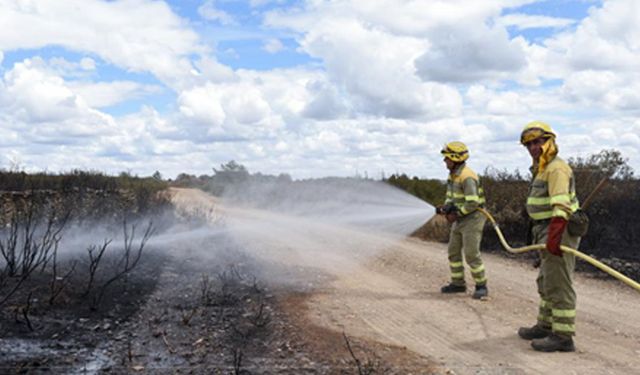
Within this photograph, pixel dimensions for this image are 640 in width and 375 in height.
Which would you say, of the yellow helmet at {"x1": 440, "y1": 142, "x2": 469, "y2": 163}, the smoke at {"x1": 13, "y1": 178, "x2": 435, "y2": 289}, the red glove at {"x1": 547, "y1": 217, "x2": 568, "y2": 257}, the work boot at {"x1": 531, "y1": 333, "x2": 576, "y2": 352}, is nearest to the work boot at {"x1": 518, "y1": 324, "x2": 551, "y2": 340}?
the work boot at {"x1": 531, "y1": 333, "x2": 576, "y2": 352}

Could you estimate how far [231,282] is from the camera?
31.7 ft

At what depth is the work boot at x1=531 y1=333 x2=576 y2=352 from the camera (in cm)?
630

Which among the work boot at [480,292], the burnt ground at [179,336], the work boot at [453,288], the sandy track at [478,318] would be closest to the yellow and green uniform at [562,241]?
the sandy track at [478,318]

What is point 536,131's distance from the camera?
643cm

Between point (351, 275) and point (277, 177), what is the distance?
937 inches

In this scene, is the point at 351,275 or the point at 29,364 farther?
the point at 351,275

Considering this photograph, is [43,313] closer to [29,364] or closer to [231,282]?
[29,364]

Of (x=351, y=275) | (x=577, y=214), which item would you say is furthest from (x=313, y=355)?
(x=351, y=275)

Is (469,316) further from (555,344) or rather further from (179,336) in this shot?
(179,336)

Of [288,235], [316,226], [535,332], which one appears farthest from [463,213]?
[316,226]

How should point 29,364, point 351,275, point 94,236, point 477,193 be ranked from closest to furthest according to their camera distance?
point 29,364
point 477,193
point 351,275
point 94,236

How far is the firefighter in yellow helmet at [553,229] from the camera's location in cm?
→ 604

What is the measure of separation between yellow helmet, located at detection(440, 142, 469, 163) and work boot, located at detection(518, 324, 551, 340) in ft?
9.42

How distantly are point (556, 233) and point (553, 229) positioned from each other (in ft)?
0.16
